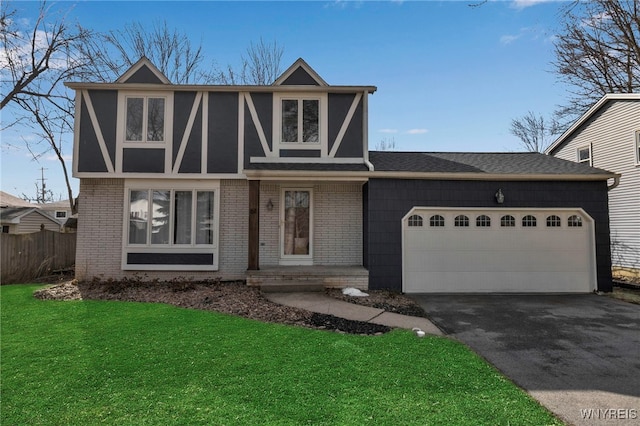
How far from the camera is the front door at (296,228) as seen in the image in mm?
9914

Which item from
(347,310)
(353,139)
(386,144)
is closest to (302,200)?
(353,139)

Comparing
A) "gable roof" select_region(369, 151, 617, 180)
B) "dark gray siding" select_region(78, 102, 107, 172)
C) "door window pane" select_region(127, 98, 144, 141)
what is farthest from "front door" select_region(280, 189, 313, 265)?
"dark gray siding" select_region(78, 102, 107, 172)

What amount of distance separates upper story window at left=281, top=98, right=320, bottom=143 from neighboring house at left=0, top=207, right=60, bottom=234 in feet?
63.0

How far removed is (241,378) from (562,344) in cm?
486

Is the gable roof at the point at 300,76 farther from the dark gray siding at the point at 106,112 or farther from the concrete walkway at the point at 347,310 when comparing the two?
the concrete walkway at the point at 347,310

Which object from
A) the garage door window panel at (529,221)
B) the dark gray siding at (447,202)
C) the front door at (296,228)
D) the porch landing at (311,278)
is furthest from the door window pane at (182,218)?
the garage door window panel at (529,221)

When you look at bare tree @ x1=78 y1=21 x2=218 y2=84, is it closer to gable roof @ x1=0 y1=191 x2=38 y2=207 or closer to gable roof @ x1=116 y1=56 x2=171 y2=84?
gable roof @ x1=116 y1=56 x2=171 y2=84

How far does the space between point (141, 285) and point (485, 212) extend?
392 inches

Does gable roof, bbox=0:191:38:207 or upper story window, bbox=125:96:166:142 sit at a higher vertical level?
upper story window, bbox=125:96:166:142

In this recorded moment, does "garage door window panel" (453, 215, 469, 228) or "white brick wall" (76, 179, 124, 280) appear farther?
"white brick wall" (76, 179, 124, 280)

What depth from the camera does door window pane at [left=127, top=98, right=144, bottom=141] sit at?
9.91 meters

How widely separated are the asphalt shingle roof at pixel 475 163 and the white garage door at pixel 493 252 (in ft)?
3.88

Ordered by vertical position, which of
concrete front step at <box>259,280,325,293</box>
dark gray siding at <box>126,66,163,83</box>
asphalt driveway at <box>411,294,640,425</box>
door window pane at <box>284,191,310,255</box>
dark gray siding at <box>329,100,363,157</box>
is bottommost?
asphalt driveway at <box>411,294,640,425</box>

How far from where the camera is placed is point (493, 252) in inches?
357
